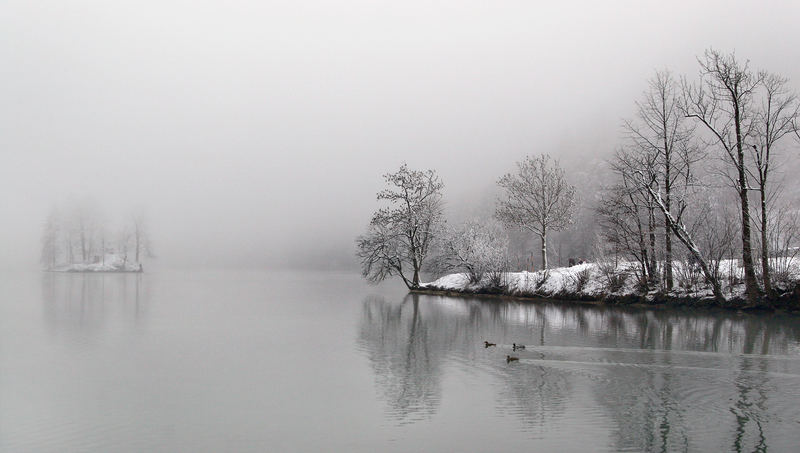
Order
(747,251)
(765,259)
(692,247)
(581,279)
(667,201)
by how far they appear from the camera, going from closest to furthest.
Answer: (765,259) < (747,251) < (692,247) < (667,201) < (581,279)

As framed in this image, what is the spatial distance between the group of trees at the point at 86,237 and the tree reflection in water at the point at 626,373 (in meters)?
93.0

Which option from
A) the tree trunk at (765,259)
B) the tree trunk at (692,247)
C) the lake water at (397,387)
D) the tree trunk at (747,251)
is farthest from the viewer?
the tree trunk at (692,247)

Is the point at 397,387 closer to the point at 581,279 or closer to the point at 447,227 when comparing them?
the point at 581,279

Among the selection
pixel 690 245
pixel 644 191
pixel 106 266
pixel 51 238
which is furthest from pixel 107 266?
pixel 690 245

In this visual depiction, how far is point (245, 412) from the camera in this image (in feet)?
39.4

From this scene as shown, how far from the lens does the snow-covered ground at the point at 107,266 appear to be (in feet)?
353

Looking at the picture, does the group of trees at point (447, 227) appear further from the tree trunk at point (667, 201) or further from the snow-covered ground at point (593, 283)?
the tree trunk at point (667, 201)

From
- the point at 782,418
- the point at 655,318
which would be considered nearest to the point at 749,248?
the point at 655,318

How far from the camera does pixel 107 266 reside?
107125 mm

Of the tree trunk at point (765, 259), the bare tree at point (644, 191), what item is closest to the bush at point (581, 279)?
the bare tree at point (644, 191)

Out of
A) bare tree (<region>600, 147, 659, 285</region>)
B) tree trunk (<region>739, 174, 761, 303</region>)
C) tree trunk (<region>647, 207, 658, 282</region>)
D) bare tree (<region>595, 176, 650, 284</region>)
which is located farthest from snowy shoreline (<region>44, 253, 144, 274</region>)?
tree trunk (<region>739, 174, 761, 303</region>)

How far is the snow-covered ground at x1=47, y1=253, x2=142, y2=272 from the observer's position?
10746 cm

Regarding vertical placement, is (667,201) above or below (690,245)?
above

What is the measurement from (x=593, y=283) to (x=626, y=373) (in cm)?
2900
